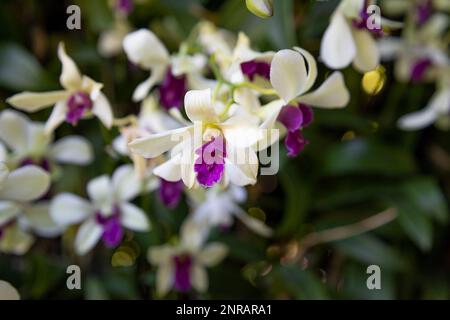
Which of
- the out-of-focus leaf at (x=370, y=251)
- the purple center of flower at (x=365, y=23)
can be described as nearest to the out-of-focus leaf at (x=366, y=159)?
the out-of-focus leaf at (x=370, y=251)

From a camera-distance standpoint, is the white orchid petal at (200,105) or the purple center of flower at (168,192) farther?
the purple center of flower at (168,192)

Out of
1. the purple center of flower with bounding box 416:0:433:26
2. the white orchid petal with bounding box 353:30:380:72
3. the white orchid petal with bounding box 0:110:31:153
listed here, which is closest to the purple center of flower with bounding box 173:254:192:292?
the white orchid petal with bounding box 0:110:31:153

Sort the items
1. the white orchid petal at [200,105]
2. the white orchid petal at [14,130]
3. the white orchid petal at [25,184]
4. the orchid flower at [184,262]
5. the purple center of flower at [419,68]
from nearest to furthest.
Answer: the white orchid petal at [200,105], the white orchid petal at [25,184], the white orchid petal at [14,130], the orchid flower at [184,262], the purple center of flower at [419,68]

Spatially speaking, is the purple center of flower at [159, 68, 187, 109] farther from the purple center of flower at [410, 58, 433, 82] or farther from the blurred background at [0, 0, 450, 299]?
the purple center of flower at [410, 58, 433, 82]

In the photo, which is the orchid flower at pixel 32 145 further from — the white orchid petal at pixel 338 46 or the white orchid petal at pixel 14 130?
the white orchid petal at pixel 338 46

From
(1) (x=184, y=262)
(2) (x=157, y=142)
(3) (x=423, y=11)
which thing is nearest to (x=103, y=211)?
(1) (x=184, y=262)

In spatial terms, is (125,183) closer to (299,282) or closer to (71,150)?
(71,150)
